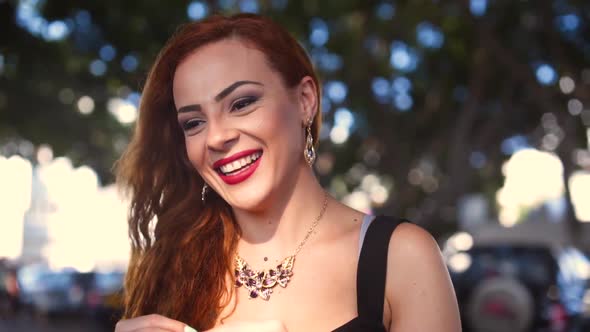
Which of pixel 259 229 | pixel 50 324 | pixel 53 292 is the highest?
pixel 259 229

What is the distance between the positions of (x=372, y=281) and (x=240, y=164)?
0.46 meters

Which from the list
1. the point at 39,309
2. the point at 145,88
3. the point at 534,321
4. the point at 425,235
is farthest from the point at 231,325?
the point at 39,309

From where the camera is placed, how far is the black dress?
Result: 2.09 m

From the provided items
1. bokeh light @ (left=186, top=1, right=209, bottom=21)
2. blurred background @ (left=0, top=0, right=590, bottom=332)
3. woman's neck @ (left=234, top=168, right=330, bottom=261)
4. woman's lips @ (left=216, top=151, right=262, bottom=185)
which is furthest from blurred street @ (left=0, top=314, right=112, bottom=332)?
woman's lips @ (left=216, top=151, right=262, bottom=185)

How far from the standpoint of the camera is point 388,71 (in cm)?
1309

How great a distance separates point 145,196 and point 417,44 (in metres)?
10.5

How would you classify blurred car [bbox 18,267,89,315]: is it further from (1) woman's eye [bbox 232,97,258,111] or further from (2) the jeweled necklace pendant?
(1) woman's eye [bbox 232,97,258,111]

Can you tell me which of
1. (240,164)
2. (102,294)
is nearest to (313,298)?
(240,164)

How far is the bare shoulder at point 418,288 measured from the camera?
2049 millimetres

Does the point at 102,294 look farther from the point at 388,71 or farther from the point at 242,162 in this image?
the point at 242,162

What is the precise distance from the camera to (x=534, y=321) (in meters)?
8.46

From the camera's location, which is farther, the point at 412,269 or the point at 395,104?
the point at 395,104

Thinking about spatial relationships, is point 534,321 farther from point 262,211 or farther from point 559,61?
point 262,211

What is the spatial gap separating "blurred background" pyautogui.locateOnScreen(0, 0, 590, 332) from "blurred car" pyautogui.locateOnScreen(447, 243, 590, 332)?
0.05 feet
